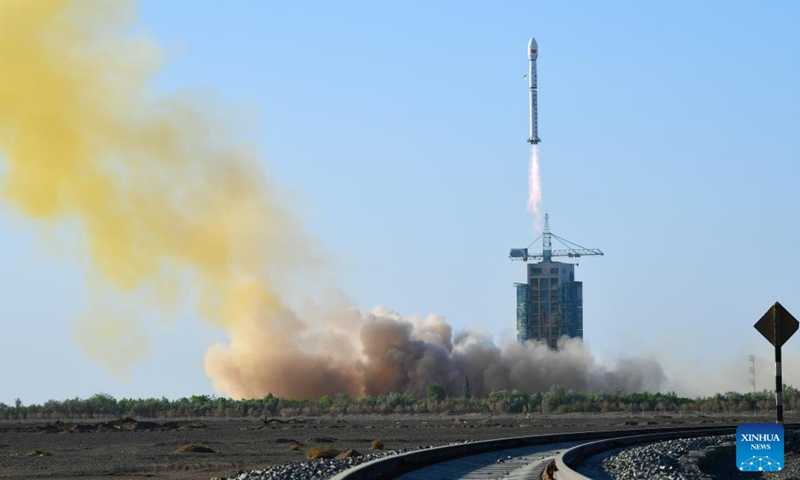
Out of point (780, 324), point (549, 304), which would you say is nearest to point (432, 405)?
point (549, 304)

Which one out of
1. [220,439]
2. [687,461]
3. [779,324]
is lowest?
[687,461]

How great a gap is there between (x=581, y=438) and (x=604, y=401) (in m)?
57.8

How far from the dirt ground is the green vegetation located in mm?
6944

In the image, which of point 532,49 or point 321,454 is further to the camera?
point 532,49

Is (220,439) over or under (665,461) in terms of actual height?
over

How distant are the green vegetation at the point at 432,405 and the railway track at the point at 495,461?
52.8 metres

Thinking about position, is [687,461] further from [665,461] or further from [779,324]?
[779,324]

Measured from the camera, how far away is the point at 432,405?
112m

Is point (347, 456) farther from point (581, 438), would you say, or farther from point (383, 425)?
point (383, 425)

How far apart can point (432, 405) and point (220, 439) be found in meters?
42.9

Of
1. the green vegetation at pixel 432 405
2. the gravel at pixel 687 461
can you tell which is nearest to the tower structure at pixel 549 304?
the green vegetation at pixel 432 405

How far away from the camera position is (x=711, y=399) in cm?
11950

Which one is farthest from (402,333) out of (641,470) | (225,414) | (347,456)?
(641,470)

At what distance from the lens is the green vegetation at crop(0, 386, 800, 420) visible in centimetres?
11081
